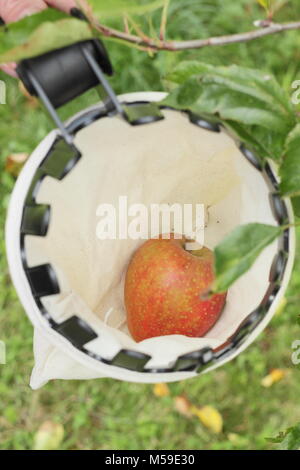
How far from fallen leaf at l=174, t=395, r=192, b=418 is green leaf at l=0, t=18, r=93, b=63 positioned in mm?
940

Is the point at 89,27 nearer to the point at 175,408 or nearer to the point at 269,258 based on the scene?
the point at 269,258

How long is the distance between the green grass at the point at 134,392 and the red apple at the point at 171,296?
1.58 ft

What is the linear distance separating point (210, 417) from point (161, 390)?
4.8 inches

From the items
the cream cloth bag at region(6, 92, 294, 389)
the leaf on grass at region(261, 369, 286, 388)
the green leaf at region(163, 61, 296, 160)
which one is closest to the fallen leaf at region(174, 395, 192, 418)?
the leaf on grass at region(261, 369, 286, 388)

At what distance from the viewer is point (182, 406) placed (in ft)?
4.09

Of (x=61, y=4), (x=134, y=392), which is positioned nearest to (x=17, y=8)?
(x=61, y=4)

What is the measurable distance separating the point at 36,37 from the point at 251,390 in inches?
39.4

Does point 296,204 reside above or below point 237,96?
below

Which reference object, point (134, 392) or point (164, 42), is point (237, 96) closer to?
point (164, 42)

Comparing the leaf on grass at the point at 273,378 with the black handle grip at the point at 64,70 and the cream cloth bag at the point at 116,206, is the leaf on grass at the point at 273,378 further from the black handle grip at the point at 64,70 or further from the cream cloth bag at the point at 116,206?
the black handle grip at the point at 64,70

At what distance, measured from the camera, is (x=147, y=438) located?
4.05 feet

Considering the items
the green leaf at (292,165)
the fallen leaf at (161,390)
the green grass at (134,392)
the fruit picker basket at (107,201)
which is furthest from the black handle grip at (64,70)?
the fallen leaf at (161,390)

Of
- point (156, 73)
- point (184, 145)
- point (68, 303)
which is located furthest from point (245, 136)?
point (156, 73)

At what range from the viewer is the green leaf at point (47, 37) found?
454 millimetres
